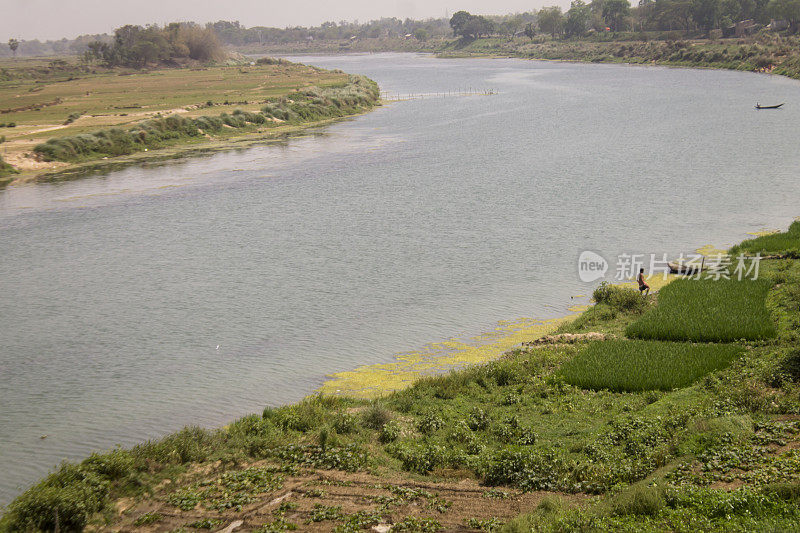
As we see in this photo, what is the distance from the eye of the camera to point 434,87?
118 meters

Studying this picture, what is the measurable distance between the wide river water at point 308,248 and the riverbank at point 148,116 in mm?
6310

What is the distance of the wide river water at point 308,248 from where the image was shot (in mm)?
20312

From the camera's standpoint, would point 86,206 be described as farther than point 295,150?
No

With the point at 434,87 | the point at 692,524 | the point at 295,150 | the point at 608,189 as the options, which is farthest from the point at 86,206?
the point at 434,87

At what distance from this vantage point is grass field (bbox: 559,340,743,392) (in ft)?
54.5

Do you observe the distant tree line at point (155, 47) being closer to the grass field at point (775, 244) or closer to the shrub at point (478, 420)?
the grass field at point (775, 244)

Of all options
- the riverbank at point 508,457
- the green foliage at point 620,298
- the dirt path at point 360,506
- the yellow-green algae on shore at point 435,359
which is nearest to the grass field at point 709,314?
the riverbank at point 508,457

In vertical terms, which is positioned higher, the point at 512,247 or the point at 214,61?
the point at 214,61

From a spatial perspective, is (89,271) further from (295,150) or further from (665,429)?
(295,150)

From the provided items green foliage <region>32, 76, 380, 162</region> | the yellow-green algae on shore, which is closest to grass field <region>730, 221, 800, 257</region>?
the yellow-green algae on shore

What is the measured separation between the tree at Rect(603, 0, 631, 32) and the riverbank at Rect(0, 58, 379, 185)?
96.4 m

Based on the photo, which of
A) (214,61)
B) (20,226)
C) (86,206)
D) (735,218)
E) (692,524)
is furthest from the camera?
(214,61)

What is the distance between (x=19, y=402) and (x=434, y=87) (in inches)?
4167

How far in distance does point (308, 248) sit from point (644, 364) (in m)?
19.4
